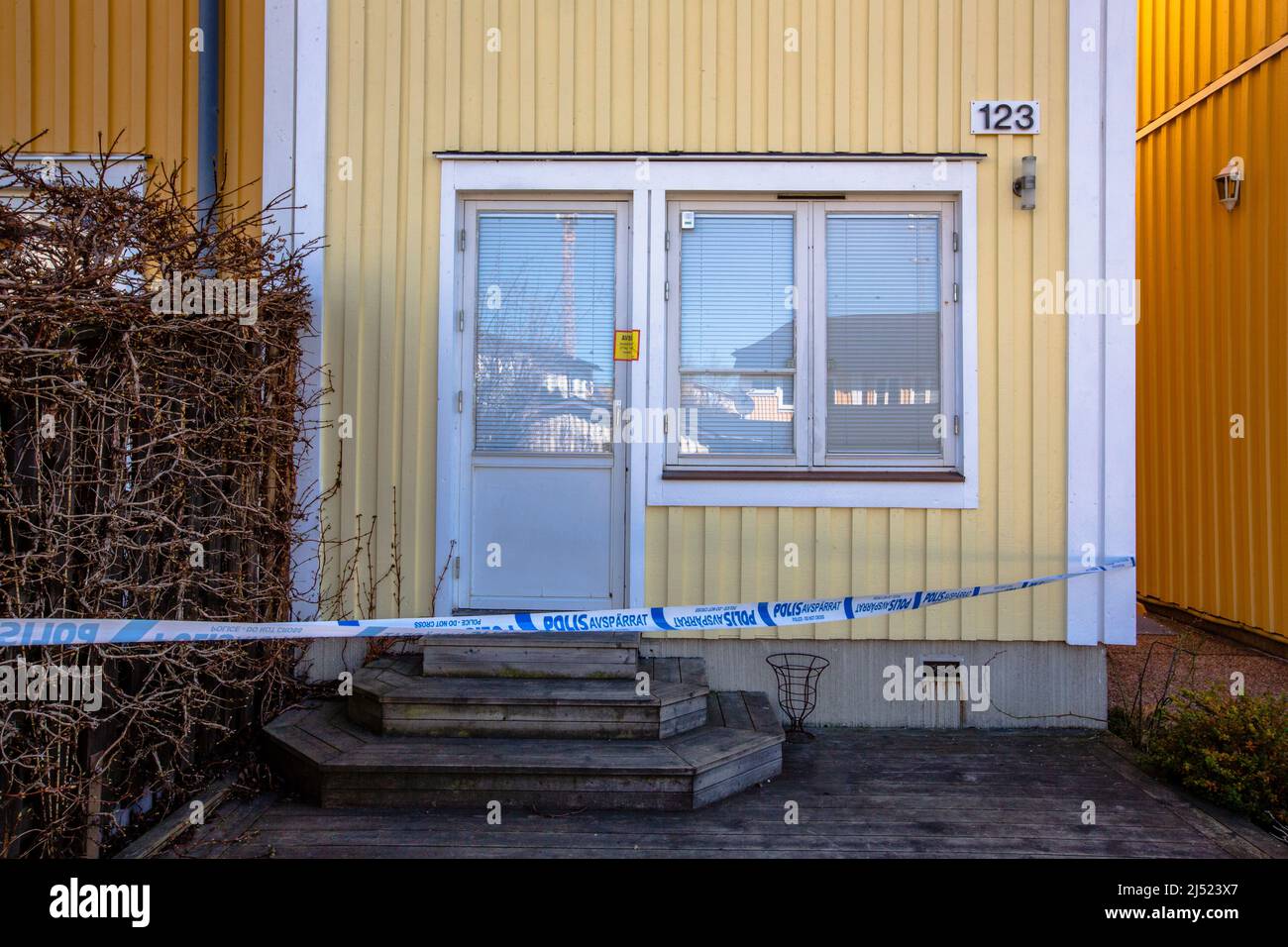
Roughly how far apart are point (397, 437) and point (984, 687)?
3.48 meters

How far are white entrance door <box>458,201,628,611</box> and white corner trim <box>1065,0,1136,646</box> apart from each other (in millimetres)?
2457

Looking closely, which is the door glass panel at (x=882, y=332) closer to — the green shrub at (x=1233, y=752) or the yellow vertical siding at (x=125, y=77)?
the green shrub at (x=1233, y=752)

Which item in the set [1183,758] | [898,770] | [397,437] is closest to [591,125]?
[397,437]

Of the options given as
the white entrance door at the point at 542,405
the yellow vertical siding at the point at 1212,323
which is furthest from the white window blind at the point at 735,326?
the yellow vertical siding at the point at 1212,323

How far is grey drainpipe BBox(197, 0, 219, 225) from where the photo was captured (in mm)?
4820

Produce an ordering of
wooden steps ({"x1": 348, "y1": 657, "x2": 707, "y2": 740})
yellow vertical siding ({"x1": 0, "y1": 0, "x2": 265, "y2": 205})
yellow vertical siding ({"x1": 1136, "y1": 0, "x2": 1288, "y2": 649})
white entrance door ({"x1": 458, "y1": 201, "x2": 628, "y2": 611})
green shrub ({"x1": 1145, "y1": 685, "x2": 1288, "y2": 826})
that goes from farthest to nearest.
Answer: yellow vertical siding ({"x1": 1136, "y1": 0, "x2": 1288, "y2": 649}) → yellow vertical siding ({"x1": 0, "y1": 0, "x2": 265, "y2": 205}) → white entrance door ({"x1": 458, "y1": 201, "x2": 628, "y2": 611}) → wooden steps ({"x1": 348, "y1": 657, "x2": 707, "y2": 740}) → green shrub ({"x1": 1145, "y1": 685, "x2": 1288, "y2": 826})

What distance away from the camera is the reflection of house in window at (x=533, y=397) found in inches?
188

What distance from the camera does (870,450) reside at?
15.5ft

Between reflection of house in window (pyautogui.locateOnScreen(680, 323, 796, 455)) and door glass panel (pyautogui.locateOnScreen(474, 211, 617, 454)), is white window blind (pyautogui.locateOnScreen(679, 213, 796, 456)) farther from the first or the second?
door glass panel (pyautogui.locateOnScreen(474, 211, 617, 454))

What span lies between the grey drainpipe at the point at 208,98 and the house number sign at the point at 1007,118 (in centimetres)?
424

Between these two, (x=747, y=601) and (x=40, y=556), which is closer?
(x=40, y=556)

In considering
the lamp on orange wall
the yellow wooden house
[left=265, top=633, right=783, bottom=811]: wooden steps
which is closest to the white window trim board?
the yellow wooden house
